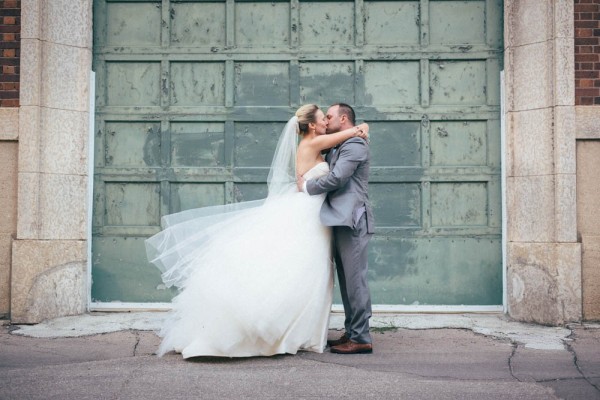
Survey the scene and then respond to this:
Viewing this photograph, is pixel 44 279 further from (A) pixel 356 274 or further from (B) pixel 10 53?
(A) pixel 356 274

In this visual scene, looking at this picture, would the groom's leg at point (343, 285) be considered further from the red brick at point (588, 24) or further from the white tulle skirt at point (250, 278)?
the red brick at point (588, 24)

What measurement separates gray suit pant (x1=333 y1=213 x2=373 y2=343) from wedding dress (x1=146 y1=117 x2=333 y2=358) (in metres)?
0.13

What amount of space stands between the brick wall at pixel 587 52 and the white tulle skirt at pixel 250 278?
9.40 feet

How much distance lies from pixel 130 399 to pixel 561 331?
152 inches

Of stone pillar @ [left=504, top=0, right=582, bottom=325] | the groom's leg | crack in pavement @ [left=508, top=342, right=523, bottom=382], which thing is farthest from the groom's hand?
stone pillar @ [left=504, top=0, right=582, bottom=325]

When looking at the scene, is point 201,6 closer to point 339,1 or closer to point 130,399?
point 339,1

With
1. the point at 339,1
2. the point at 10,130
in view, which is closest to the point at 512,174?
the point at 339,1

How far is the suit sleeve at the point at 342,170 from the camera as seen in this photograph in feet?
17.2

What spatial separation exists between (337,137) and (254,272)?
49.3 inches

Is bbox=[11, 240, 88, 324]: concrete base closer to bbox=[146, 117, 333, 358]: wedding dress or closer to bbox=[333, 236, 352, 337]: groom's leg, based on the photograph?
bbox=[146, 117, 333, 358]: wedding dress

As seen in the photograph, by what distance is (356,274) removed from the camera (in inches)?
210

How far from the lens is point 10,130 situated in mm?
6504

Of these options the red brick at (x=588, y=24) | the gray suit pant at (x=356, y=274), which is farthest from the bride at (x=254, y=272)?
the red brick at (x=588, y=24)

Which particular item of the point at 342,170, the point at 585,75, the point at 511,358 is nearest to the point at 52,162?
the point at 342,170
